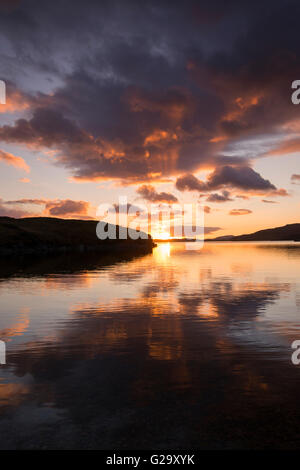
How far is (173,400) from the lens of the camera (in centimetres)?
1195

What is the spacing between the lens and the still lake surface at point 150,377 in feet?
32.5

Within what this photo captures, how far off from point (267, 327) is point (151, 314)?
8.71 meters

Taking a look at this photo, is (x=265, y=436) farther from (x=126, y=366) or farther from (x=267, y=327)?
(x=267, y=327)

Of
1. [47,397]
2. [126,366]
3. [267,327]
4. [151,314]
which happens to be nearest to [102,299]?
[151,314]

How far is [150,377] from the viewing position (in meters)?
14.1

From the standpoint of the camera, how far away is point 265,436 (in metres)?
9.77

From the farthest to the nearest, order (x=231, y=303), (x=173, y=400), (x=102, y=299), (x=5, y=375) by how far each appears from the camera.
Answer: (x=102, y=299), (x=231, y=303), (x=5, y=375), (x=173, y=400)

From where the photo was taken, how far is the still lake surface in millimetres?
9898
